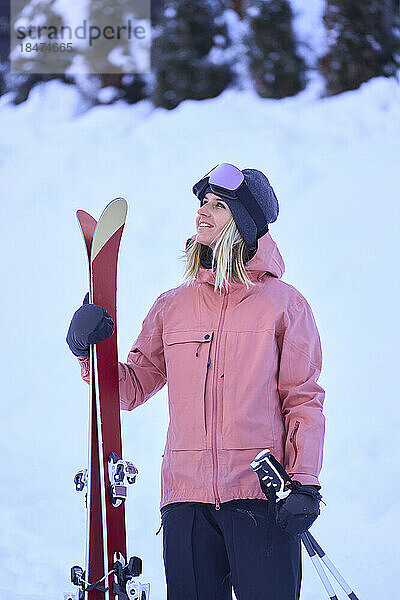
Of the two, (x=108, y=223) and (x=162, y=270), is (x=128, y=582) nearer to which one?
(x=108, y=223)

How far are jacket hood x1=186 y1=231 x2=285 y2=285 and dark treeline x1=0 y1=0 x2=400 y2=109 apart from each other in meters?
2.30

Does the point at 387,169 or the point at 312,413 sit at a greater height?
the point at 387,169

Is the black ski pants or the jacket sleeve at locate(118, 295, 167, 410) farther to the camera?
the jacket sleeve at locate(118, 295, 167, 410)

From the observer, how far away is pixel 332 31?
4.19 meters

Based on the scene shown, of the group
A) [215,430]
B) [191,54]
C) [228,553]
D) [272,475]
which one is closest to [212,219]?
[215,430]

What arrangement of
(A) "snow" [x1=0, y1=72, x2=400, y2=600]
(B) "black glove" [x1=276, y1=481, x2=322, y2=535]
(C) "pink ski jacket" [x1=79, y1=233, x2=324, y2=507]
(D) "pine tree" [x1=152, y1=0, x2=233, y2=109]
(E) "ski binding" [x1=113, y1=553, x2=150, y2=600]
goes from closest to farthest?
1. (B) "black glove" [x1=276, y1=481, x2=322, y2=535]
2. (C) "pink ski jacket" [x1=79, y1=233, x2=324, y2=507]
3. (E) "ski binding" [x1=113, y1=553, x2=150, y2=600]
4. (A) "snow" [x1=0, y1=72, x2=400, y2=600]
5. (D) "pine tree" [x1=152, y1=0, x2=233, y2=109]

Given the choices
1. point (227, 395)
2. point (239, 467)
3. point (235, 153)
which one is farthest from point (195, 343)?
point (235, 153)

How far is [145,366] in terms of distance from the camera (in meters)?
2.10

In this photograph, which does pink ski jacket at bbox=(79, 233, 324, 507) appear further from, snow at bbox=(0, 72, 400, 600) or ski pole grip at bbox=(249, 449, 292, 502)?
snow at bbox=(0, 72, 400, 600)

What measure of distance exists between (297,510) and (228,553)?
0.69ft

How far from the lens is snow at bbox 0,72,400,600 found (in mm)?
3508

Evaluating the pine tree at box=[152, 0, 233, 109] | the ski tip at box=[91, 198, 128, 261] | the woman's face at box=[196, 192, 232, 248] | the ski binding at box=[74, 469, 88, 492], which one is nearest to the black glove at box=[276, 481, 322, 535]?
the ski binding at box=[74, 469, 88, 492]

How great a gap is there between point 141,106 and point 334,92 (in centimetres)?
97

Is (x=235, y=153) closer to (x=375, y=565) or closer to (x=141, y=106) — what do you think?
(x=141, y=106)
